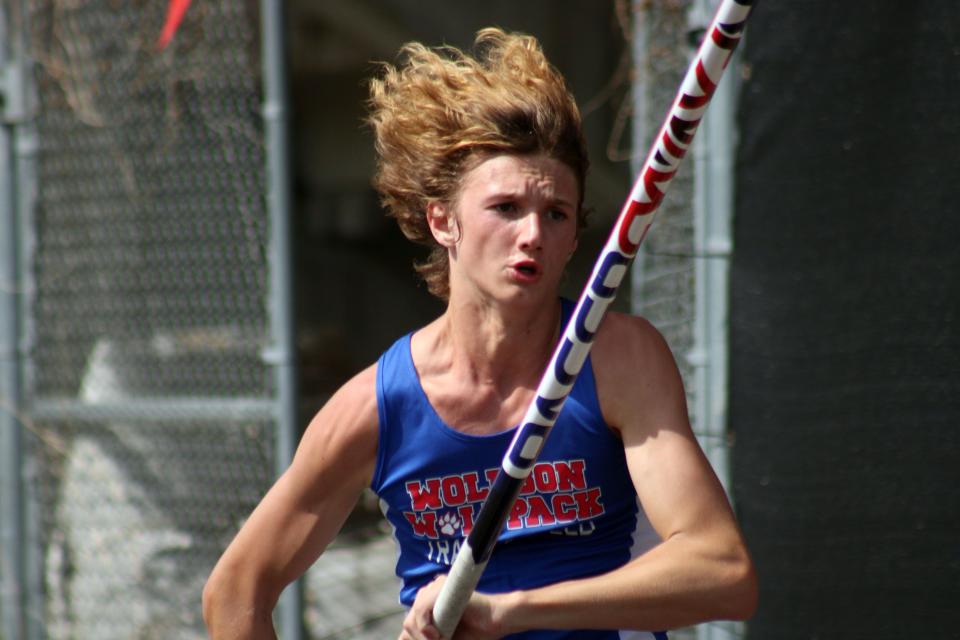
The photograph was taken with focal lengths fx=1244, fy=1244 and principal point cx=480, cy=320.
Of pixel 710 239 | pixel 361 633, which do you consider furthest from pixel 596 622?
pixel 361 633

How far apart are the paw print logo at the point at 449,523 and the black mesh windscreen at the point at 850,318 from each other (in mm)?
879

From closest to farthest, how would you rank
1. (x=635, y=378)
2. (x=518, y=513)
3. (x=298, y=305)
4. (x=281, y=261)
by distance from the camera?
(x=635, y=378)
(x=518, y=513)
(x=281, y=261)
(x=298, y=305)

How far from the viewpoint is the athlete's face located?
2293mm

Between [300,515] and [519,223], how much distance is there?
2.39 feet

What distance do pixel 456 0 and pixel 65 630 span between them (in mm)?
4617

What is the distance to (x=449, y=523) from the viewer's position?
241cm

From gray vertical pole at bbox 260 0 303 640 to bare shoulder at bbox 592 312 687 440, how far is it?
168cm

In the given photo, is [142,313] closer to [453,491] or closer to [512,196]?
[453,491]

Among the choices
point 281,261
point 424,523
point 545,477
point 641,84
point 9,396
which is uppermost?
point 641,84

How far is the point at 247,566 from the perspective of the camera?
2480 millimetres

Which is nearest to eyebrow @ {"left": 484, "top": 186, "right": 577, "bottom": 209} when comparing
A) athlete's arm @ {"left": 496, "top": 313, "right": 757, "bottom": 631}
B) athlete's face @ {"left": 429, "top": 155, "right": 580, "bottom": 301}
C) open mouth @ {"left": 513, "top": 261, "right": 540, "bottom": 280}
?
athlete's face @ {"left": 429, "top": 155, "right": 580, "bottom": 301}

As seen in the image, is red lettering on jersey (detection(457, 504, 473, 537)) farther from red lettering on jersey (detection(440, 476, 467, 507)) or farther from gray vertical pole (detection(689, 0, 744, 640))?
→ gray vertical pole (detection(689, 0, 744, 640))

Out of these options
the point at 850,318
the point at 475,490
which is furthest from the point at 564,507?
the point at 850,318

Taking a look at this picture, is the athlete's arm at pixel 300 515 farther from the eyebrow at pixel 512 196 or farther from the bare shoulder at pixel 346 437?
the eyebrow at pixel 512 196
